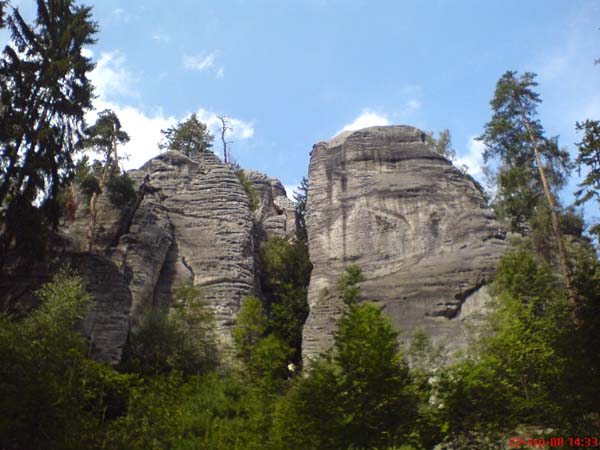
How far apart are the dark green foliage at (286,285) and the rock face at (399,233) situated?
2.43m

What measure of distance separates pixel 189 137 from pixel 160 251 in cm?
1714

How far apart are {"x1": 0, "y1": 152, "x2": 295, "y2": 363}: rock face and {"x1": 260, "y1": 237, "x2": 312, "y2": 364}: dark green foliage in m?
1.15

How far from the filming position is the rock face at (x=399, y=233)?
24.4 metres

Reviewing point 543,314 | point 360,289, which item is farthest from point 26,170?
point 543,314

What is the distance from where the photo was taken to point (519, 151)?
2338cm

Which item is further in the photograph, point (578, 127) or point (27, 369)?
point (578, 127)

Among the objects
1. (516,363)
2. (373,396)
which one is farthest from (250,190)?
(373,396)

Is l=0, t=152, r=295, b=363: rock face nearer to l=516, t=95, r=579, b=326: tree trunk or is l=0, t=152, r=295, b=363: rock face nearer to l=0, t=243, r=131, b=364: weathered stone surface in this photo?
l=0, t=243, r=131, b=364: weathered stone surface

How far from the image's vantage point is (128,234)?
99.2 feet

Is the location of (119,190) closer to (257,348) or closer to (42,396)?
(257,348)

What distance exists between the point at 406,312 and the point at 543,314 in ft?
18.4

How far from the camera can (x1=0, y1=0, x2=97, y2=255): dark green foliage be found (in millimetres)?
21469

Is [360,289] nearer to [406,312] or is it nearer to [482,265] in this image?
[406,312]
